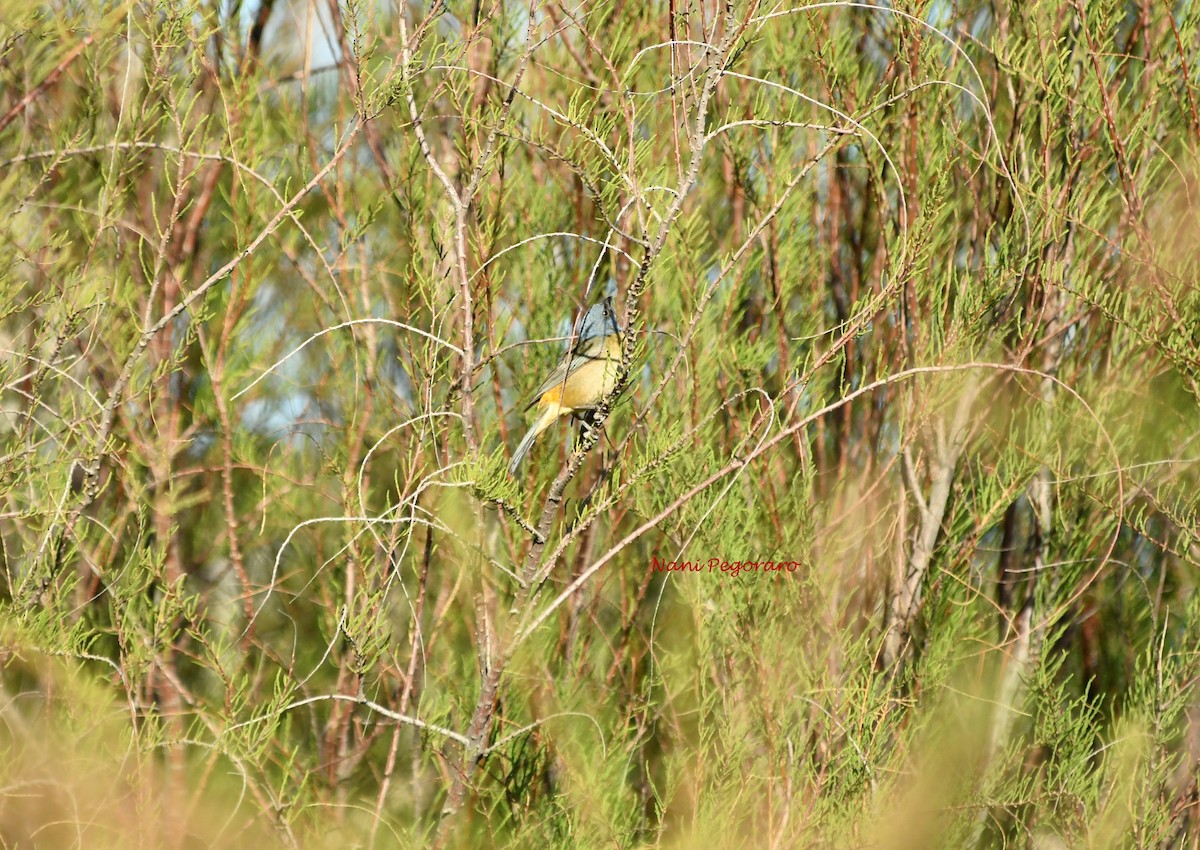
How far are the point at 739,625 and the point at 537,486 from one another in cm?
50

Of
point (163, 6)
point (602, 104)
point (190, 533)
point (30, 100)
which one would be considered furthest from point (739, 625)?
point (30, 100)

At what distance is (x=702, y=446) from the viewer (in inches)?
81.2

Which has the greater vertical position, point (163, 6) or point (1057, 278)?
point (163, 6)

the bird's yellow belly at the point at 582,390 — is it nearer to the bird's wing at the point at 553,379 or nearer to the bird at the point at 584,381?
the bird at the point at 584,381

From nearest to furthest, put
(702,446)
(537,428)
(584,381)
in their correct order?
1. (702,446)
2. (537,428)
3. (584,381)

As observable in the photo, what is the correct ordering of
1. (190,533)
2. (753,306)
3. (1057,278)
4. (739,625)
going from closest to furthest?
(1057,278) → (739,625) → (753,306) → (190,533)

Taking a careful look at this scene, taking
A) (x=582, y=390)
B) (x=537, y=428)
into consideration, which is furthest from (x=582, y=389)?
(x=537, y=428)

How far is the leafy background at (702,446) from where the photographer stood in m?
1.85

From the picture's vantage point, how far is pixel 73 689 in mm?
1872

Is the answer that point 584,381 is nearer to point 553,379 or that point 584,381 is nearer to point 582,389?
point 582,389

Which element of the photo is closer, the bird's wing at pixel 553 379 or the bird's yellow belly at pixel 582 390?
the bird's wing at pixel 553 379

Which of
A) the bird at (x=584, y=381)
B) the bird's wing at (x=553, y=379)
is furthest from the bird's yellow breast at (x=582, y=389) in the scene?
the bird's wing at (x=553, y=379)

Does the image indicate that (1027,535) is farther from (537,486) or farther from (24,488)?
(24,488)

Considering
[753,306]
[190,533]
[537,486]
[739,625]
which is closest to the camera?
[739,625]
